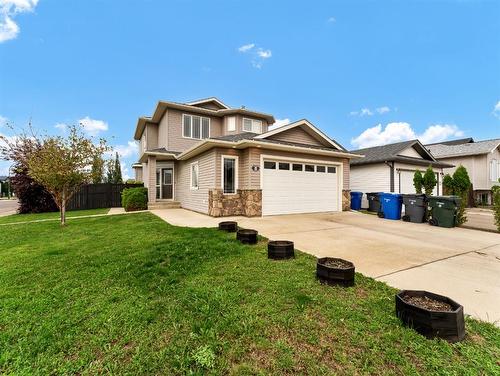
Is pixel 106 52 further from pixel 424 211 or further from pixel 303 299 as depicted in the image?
pixel 424 211

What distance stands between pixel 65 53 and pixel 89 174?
877cm

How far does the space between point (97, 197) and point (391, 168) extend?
754 inches

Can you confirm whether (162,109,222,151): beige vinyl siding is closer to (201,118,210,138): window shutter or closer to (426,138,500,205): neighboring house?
(201,118,210,138): window shutter

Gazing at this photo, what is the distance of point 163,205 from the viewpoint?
1395cm

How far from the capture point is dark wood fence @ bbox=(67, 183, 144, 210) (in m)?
15.4

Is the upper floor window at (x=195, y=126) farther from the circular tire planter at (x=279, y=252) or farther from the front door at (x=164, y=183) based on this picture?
the circular tire planter at (x=279, y=252)

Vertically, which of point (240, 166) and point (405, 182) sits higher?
point (240, 166)

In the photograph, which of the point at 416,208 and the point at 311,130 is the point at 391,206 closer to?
the point at 416,208

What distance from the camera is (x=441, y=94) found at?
593 inches

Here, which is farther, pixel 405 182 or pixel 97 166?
pixel 405 182

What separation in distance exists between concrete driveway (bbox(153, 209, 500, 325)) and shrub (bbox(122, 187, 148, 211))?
26.3ft

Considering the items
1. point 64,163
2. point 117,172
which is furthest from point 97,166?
point 117,172

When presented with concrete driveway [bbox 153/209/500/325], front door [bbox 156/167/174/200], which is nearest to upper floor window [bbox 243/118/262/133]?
front door [bbox 156/167/174/200]

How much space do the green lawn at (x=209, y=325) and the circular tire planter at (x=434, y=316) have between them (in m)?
0.08
